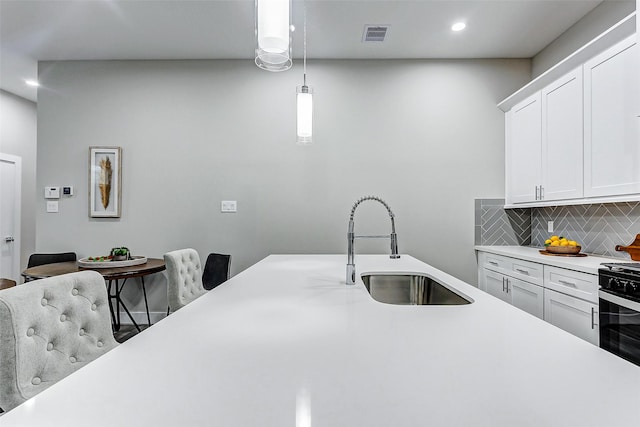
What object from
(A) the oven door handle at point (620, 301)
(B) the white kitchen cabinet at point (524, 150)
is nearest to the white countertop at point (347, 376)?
(A) the oven door handle at point (620, 301)

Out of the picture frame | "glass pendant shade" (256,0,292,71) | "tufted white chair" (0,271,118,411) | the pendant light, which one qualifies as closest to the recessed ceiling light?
the pendant light

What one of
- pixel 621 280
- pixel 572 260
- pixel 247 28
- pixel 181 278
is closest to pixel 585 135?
pixel 572 260

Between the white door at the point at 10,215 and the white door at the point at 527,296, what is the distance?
5589 millimetres

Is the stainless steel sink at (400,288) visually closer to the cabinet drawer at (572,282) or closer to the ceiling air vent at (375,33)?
the cabinet drawer at (572,282)

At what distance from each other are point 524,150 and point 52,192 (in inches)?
181

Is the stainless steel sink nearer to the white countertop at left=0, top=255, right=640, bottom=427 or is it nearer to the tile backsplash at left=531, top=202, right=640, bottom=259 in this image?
the white countertop at left=0, top=255, right=640, bottom=427

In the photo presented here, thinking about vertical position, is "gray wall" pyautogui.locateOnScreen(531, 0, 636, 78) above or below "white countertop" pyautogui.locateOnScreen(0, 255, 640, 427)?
above

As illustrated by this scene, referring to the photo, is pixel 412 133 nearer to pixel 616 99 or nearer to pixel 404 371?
pixel 616 99

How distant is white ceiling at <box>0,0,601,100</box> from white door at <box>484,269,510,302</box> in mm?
2125

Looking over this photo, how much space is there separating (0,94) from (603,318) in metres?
6.28

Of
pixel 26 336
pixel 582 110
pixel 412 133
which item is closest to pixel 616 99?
pixel 582 110

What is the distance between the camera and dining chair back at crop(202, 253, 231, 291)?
311cm

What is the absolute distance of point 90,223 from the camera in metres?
3.71

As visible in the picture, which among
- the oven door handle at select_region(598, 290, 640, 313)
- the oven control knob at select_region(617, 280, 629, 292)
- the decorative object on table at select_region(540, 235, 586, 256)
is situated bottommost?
the oven door handle at select_region(598, 290, 640, 313)
